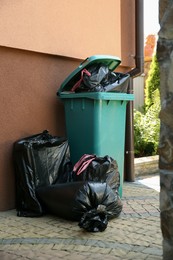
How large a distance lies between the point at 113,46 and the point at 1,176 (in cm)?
295

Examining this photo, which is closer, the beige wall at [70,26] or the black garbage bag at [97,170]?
the black garbage bag at [97,170]

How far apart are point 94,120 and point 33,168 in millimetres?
960

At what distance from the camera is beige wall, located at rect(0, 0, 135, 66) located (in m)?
4.70

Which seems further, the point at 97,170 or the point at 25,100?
the point at 25,100

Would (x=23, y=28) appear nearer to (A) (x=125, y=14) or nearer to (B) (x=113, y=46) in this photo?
(B) (x=113, y=46)

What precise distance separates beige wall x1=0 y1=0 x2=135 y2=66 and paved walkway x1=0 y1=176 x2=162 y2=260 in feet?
7.21

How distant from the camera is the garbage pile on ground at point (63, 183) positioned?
392 cm

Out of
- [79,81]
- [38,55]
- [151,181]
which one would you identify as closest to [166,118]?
[79,81]

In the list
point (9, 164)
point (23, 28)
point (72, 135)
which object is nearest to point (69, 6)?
point (23, 28)

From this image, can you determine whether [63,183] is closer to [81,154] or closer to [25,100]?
[81,154]

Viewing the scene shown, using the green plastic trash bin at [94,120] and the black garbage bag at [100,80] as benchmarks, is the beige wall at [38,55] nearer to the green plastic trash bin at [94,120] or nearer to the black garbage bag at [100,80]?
the green plastic trash bin at [94,120]

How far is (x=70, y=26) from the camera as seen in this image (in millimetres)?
5453

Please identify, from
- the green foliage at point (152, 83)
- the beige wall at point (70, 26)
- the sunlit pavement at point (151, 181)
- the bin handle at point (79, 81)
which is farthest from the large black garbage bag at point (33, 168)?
the green foliage at point (152, 83)

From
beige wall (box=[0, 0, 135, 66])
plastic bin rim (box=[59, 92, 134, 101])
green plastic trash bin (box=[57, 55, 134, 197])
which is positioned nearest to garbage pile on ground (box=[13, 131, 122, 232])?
green plastic trash bin (box=[57, 55, 134, 197])
